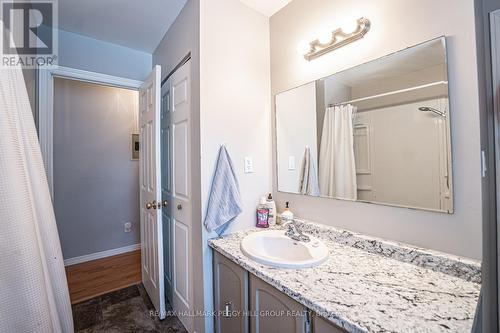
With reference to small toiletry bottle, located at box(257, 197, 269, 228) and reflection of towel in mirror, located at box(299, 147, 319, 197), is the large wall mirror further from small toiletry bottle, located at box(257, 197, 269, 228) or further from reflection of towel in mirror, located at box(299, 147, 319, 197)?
small toiletry bottle, located at box(257, 197, 269, 228)

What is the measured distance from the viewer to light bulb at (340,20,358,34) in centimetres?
115

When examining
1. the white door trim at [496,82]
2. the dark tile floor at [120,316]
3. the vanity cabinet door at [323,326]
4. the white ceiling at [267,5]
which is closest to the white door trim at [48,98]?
the dark tile floor at [120,316]

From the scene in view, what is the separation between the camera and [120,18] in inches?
68.4

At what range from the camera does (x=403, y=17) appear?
1006mm

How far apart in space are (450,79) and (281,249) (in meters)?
1.13

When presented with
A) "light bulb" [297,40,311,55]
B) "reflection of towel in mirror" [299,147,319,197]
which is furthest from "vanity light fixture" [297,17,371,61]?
"reflection of towel in mirror" [299,147,319,197]

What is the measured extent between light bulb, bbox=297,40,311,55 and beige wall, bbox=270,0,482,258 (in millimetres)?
46

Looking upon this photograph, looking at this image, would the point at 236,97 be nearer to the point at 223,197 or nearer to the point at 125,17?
the point at 223,197

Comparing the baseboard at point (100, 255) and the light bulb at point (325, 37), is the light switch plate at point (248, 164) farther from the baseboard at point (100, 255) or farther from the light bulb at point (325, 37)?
the baseboard at point (100, 255)

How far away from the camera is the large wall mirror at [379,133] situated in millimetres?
919

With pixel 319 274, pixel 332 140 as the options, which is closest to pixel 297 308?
pixel 319 274

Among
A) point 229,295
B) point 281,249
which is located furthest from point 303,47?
point 229,295

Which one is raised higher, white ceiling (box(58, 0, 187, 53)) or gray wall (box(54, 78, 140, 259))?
white ceiling (box(58, 0, 187, 53))

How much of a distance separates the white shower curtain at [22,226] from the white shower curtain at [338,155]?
1377 millimetres
